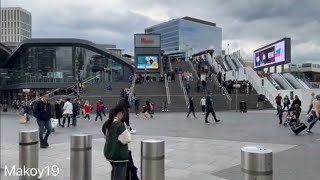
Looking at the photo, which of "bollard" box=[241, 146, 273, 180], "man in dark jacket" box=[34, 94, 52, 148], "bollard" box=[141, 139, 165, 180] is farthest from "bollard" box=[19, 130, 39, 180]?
"man in dark jacket" box=[34, 94, 52, 148]

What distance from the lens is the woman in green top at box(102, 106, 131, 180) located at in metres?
5.71

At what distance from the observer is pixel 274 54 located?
47.2 meters

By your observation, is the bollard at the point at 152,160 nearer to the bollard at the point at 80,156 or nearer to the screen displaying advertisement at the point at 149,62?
the bollard at the point at 80,156

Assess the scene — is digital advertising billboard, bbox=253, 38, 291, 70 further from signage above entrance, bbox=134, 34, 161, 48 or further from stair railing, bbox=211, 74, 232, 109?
signage above entrance, bbox=134, 34, 161, 48

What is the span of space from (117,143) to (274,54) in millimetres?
44091

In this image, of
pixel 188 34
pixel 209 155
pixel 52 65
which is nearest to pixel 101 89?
pixel 52 65

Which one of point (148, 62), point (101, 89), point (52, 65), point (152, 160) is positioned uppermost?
point (148, 62)

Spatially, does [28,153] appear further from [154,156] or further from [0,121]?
[154,156]

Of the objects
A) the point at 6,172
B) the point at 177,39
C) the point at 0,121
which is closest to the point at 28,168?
the point at 6,172

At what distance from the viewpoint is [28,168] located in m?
7.02

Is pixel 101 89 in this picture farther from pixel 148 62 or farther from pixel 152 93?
pixel 148 62

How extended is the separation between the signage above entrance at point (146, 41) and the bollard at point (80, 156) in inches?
2055

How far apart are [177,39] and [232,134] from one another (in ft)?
332

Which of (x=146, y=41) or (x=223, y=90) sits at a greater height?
(x=146, y=41)
